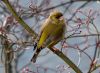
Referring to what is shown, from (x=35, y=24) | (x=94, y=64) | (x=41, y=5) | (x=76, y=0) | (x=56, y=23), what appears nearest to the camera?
(x=94, y=64)

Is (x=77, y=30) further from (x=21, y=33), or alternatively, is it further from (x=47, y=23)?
(x=21, y=33)

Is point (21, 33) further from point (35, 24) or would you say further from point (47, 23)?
point (47, 23)

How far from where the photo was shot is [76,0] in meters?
5.24

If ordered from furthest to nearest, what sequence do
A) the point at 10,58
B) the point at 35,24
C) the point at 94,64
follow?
the point at 35,24 → the point at 10,58 → the point at 94,64

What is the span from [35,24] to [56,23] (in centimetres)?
169

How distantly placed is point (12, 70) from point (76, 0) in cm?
136

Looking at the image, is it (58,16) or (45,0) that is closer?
(58,16)

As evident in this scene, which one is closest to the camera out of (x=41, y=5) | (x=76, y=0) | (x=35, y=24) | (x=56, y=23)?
(x=56, y=23)

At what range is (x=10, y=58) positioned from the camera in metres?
4.20

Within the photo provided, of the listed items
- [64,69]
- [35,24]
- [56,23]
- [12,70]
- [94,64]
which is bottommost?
[12,70]

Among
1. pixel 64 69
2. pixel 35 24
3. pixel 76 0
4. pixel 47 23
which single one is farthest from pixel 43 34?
pixel 76 0

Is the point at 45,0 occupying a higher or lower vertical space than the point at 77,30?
lower

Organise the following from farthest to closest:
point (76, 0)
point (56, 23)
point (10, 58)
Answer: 1. point (76, 0)
2. point (10, 58)
3. point (56, 23)

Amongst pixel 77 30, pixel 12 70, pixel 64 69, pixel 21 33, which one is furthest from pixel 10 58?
pixel 77 30
